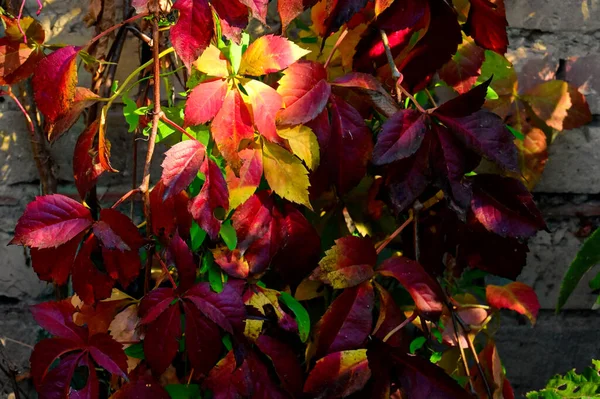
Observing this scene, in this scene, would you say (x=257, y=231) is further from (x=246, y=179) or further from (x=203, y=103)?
(x=203, y=103)

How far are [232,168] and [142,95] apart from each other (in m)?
0.43

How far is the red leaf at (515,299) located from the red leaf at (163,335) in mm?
649

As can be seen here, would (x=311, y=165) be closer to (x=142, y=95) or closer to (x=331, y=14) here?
(x=331, y=14)

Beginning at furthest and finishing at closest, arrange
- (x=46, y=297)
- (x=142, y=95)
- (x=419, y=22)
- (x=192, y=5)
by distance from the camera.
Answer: (x=46, y=297) → (x=142, y=95) → (x=419, y=22) → (x=192, y=5)

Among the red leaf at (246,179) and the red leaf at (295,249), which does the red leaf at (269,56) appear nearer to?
the red leaf at (246,179)

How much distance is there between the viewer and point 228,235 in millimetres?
1020

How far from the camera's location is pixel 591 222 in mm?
1515

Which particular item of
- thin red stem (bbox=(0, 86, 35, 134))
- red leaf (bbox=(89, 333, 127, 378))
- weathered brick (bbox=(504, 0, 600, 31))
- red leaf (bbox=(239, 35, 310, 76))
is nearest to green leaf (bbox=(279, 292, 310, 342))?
red leaf (bbox=(89, 333, 127, 378))

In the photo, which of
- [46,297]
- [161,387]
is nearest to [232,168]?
[161,387]

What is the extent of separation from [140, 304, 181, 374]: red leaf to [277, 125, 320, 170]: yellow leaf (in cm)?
29

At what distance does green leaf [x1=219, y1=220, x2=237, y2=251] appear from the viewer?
1.01 metres

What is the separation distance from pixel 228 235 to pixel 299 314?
178 millimetres

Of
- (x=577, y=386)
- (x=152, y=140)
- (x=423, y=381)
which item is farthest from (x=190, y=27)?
(x=577, y=386)

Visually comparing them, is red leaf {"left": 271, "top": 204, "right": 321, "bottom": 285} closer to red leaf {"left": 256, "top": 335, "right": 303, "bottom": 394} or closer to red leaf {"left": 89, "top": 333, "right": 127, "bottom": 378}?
red leaf {"left": 256, "top": 335, "right": 303, "bottom": 394}
